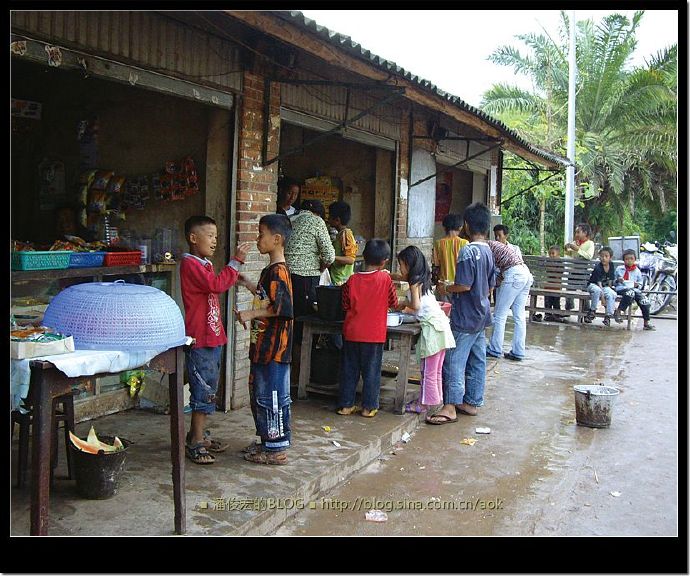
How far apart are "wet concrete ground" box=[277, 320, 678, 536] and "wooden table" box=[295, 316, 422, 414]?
422 millimetres

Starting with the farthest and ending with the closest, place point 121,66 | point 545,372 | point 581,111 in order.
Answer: point 581,111 → point 545,372 → point 121,66

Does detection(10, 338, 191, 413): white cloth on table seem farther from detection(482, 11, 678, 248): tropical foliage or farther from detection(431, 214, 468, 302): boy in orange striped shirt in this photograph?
detection(482, 11, 678, 248): tropical foliage

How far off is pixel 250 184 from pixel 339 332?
1.57 meters

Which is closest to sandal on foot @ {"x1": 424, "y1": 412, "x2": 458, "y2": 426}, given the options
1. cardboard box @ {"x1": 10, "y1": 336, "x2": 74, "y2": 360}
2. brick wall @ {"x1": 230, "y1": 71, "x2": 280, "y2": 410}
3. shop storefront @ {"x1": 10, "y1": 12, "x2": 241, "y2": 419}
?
brick wall @ {"x1": 230, "y1": 71, "x2": 280, "y2": 410}

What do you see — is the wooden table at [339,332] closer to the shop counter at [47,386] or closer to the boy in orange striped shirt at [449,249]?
the boy in orange striped shirt at [449,249]

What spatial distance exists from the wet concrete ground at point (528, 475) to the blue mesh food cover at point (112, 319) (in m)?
1.54

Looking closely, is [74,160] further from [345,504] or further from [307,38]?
[345,504]

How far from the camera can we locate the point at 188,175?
20.7 ft

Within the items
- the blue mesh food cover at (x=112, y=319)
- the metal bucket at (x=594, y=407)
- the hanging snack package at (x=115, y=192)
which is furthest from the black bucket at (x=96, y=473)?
the metal bucket at (x=594, y=407)

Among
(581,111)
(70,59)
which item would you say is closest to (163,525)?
(70,59)

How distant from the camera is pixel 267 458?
505 centimetres

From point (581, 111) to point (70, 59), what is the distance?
66.9ft

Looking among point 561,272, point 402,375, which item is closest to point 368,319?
point 402,375
